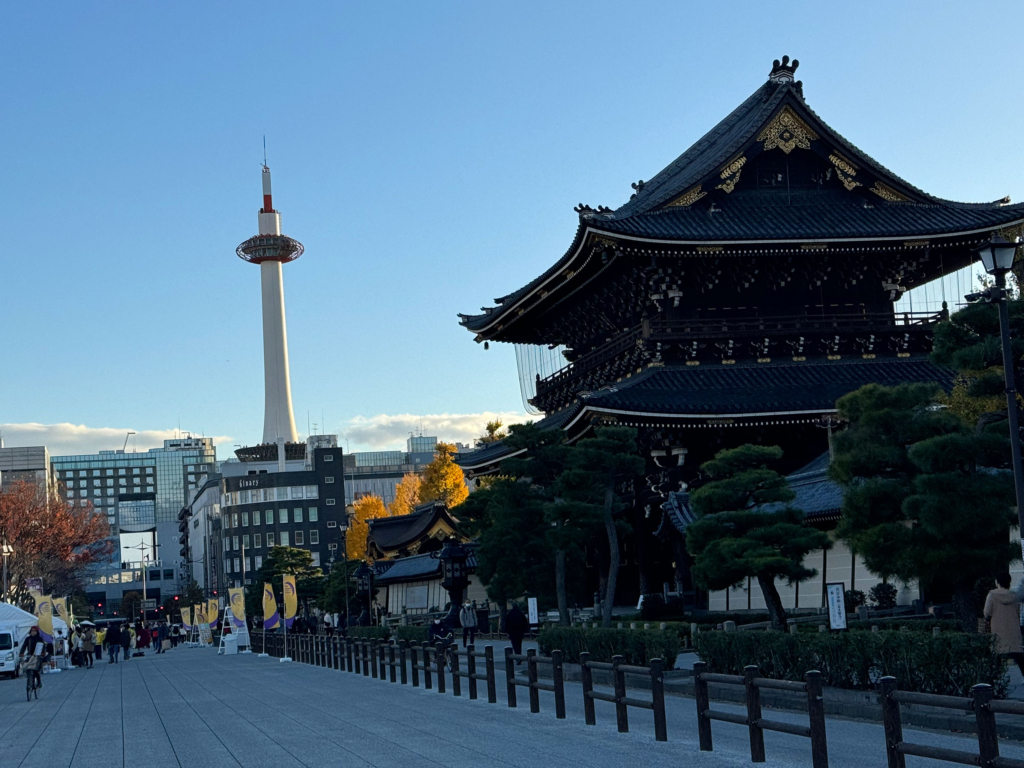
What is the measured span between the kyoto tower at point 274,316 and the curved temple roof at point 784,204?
129 m

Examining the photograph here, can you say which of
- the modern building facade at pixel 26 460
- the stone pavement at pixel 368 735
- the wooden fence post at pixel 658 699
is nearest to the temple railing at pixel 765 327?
the stone pavement at pixel 368 735

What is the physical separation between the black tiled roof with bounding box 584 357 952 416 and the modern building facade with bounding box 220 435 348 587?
11106cm

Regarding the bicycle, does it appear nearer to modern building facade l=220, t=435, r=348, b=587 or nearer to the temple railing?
the temple railing

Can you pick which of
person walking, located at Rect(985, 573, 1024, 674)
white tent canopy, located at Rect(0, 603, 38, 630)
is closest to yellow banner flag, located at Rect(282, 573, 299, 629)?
white tent canopy, located at Rect(0, 603, 38, 630)

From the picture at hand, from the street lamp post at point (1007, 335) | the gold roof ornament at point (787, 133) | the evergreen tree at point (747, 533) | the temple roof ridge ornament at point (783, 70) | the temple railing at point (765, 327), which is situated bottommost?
the evergreen tree at point (747, 533)

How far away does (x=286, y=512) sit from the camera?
5763 inches

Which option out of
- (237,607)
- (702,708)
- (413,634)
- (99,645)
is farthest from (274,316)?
(702,708)

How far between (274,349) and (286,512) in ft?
102

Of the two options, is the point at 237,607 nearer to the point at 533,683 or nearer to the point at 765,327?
the point at 765,327

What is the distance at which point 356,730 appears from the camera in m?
18.0

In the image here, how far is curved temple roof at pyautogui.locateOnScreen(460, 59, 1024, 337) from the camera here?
122ft

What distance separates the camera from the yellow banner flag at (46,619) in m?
50.2

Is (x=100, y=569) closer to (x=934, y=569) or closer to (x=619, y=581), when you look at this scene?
(x=619, y=581)

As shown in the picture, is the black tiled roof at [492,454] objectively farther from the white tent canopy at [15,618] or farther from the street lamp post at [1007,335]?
the street lamp post at [1007,335]
